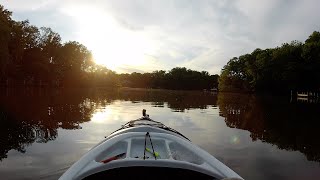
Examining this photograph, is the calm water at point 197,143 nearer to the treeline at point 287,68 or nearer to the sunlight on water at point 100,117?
the sunlight on water at point 100,117

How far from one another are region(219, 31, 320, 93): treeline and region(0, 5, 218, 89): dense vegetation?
51412mm

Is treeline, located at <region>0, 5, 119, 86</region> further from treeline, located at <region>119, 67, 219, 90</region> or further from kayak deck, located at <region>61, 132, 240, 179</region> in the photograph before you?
treeline, located at <region>119, 67, 219, 90</region>

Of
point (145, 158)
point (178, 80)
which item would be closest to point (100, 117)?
point (145, 158)

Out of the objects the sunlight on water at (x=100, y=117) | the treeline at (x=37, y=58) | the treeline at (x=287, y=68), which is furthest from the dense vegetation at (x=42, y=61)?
A: the treeline at (x=287, y=68)

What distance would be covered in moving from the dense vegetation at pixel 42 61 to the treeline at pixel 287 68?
169 feet

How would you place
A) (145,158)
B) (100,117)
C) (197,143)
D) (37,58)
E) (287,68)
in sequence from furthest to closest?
(287,68) → (37,58) → (100,117) → (197,143) → (145,158)

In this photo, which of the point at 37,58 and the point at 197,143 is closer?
the point at 197,143

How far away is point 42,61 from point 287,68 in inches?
2306

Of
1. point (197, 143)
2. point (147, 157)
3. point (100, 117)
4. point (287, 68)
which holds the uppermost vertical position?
point (287, 68)

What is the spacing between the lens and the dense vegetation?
6581 cm

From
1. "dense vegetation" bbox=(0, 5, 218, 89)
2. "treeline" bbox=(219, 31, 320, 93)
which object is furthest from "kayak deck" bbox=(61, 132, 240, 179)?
"treeline" bbox=(219, 31, 320, 93)

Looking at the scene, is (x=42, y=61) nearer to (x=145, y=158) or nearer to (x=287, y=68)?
(x=287, y=68)

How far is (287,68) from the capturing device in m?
84.7

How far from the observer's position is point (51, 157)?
10742mm
